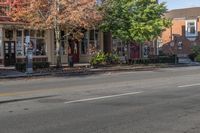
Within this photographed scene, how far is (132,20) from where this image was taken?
4212cm

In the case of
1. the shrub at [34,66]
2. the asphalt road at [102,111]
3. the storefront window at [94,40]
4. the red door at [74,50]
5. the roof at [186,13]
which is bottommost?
the asphalt road at [102,111]

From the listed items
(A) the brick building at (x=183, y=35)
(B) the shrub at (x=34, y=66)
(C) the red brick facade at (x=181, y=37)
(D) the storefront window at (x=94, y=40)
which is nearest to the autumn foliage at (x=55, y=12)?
(B) the shrub at (x=34, y=66)

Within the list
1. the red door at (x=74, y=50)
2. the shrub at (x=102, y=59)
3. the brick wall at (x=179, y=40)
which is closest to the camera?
the shrub at (x=102, y=59)

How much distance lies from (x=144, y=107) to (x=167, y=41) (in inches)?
2555

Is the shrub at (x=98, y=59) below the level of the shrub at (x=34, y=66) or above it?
above

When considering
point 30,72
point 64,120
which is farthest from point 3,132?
point 30,72

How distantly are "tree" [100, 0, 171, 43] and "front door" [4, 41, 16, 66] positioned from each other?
25.9ft

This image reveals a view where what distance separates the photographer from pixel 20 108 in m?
13.3

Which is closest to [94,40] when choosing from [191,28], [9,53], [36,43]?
[36,43]

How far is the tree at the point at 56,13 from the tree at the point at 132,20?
19.1 ft

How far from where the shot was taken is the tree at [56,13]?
3462 cm

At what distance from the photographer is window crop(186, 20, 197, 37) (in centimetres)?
7293

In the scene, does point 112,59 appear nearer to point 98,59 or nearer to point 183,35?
point 98,59

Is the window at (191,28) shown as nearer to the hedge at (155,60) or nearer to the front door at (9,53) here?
the hedge at (155,60)
